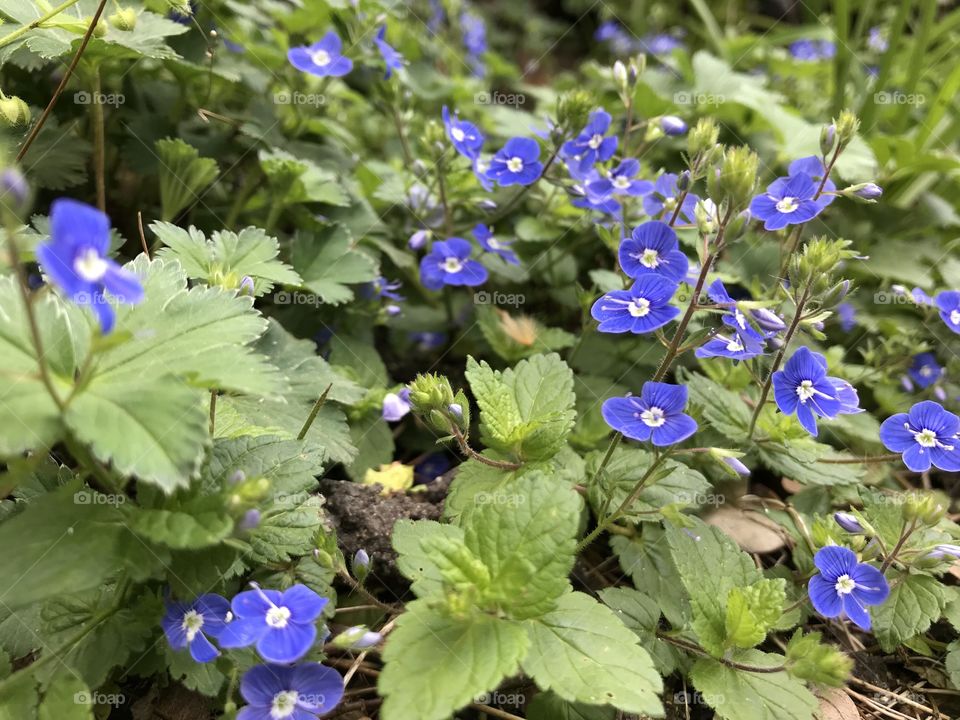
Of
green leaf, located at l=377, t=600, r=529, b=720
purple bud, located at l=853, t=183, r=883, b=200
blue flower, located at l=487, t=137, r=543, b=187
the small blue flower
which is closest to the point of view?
green leaf, located at l=377, t=600, r=529, b=720

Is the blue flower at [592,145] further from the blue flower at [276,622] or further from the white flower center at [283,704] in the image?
the white flower center at [283,704]

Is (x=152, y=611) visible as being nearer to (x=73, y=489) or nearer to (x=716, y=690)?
(x=73, y=489)

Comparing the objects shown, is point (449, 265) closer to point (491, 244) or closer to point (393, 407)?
point (491, 244)

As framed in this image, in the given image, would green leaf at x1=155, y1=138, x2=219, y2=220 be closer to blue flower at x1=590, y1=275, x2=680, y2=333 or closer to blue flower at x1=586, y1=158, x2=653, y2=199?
blue flower at x1=586, y1=158, x2=653, y2=199

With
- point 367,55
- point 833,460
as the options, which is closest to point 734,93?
point 367,55

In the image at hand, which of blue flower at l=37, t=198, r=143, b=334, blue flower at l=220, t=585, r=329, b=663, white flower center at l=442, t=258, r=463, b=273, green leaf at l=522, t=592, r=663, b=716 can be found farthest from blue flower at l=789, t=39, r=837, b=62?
blue flower at l=37, t=198, r=143, b=334

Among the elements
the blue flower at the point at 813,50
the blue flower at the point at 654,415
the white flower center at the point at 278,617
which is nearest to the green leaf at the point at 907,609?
the blue flower at the point at 654,415
